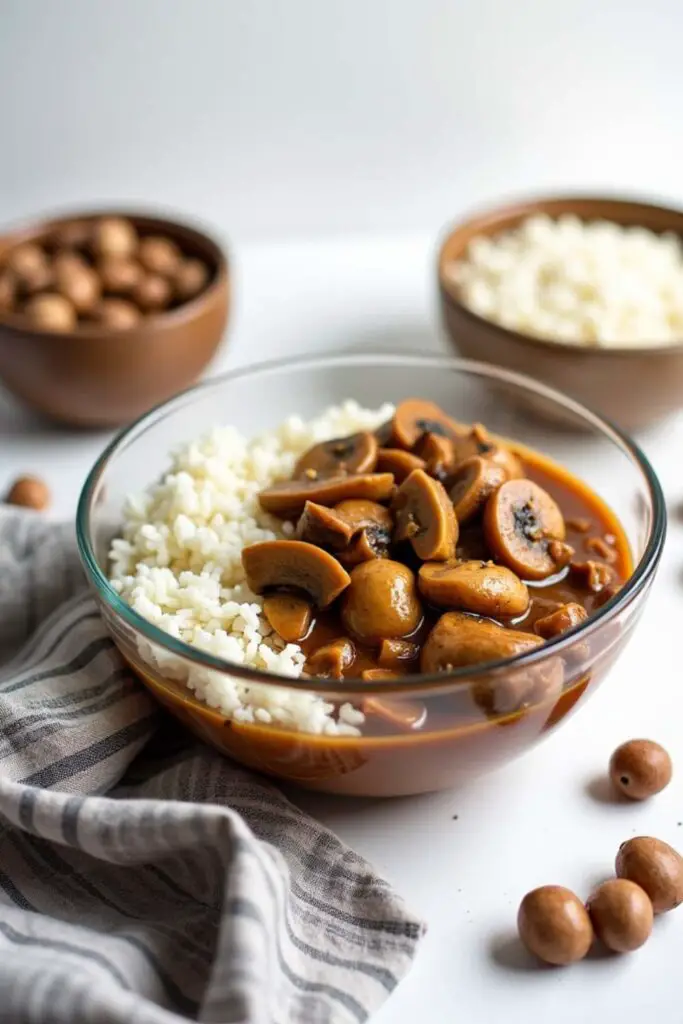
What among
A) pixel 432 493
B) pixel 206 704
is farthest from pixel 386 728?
pixel 432 493

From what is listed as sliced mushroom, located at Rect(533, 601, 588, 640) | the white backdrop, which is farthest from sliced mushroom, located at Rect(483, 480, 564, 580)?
the white backdrop

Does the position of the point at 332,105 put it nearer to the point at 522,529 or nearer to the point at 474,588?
the point at 522,529

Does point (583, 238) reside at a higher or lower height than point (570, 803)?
higher

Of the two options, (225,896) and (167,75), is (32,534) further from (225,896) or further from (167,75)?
(167,75)

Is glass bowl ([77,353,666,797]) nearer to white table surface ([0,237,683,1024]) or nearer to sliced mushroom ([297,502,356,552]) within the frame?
white table surface ([0,237,683,1024])

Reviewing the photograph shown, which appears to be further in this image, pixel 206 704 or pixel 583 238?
pixel 583 238

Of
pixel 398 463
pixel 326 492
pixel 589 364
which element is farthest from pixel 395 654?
pixel 589 364
